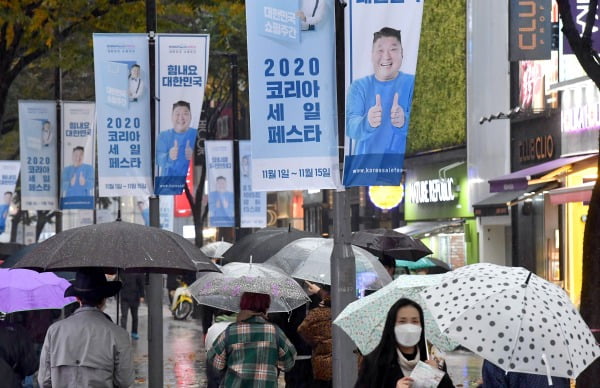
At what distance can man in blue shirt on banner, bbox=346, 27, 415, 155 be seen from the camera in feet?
35.4

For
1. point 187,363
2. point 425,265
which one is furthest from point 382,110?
point 187,363

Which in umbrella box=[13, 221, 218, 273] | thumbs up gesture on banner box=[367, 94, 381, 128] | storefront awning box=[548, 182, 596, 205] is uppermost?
thumbs up gesture on banner box=[367, 94, 381, 128]

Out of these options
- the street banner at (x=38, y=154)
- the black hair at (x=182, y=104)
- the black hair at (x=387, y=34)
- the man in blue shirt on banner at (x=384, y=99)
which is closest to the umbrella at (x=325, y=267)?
the man in blue shirt on banner at (x=384, y=99)

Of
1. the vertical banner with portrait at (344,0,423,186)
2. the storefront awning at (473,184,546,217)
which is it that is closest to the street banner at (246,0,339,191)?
the vertical banner with portrait at (344,0,423,186)

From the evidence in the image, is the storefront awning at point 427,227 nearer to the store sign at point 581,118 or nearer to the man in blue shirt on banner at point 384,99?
the store sign at point 581,118

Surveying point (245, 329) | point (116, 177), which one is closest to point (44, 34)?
point (116, 177)

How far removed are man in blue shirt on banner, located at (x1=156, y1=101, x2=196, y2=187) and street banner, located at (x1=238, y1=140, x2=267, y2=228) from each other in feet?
51.5

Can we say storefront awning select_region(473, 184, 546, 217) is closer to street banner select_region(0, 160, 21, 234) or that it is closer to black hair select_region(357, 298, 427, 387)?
street banner select_region(0, 160, 21, 234)

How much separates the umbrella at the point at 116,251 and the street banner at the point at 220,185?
2125 centimetres

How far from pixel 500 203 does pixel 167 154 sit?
577 inches

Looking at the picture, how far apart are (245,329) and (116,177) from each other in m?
6.33

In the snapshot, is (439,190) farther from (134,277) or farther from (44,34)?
(44,34)

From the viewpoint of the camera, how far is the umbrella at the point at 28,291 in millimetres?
11336

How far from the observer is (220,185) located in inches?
1255
